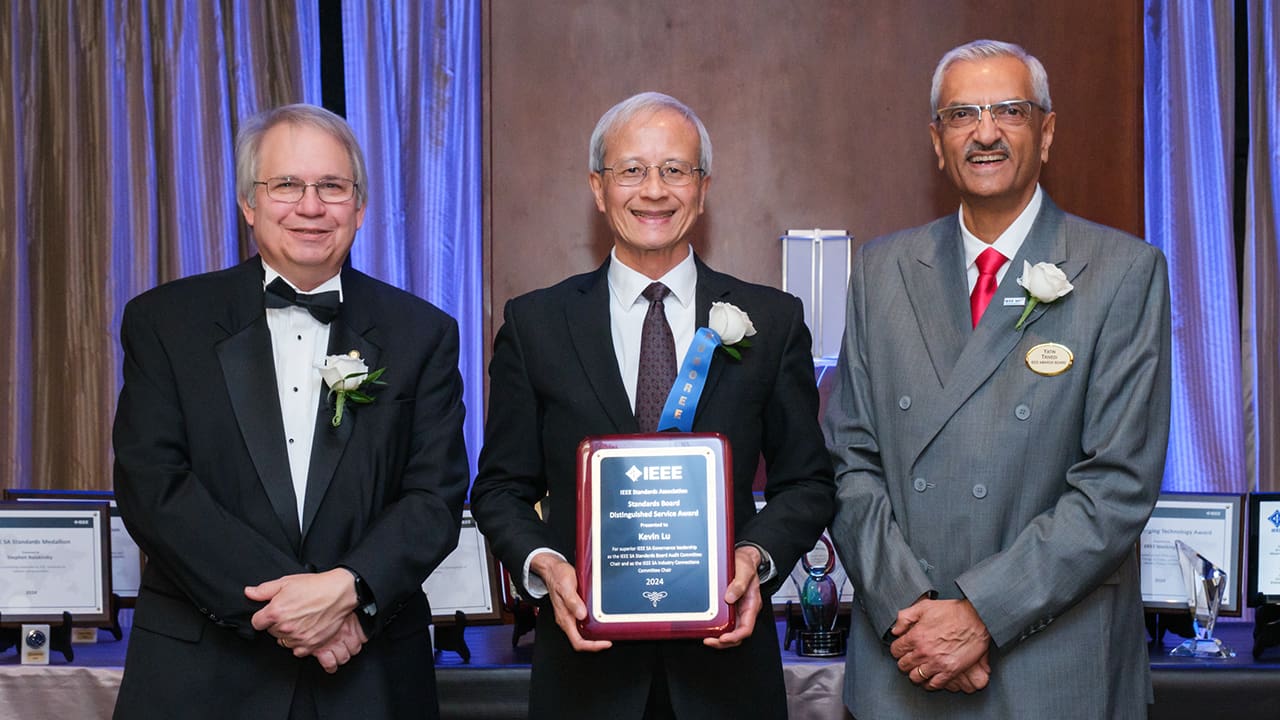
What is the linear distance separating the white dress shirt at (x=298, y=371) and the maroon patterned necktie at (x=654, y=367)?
0.57m

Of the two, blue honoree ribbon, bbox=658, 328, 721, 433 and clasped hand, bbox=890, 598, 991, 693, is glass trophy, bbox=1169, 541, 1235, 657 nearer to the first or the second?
clasped hand, bbox=890, 598, 991, 693

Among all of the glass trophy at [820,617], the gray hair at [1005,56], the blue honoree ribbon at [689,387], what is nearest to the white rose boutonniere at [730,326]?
the blue honoree ribbon at [689,387]

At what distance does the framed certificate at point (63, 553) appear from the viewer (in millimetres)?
2965

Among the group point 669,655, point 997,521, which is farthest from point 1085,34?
point 669,655

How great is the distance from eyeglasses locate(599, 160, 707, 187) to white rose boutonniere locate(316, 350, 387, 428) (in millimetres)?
561

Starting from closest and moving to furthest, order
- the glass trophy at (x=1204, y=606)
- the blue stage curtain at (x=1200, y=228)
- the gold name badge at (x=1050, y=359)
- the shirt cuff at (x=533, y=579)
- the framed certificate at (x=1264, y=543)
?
1. the shirt cuff at (x=533, y=579)
2. the gold name badge at (x=1050, y=359)
3. the glass trophy at (x=1204, y=606)
4. the framed certificate at (x=1264, y=543)
5. the blue stage curtain at (x=1200, y=228)

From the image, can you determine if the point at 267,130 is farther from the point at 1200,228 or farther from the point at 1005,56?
the point at 1200,228

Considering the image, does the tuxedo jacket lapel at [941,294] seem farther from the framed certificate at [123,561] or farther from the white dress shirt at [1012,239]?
the framed certificate at [123,561]

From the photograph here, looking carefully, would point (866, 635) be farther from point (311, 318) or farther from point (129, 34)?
point (129, 34)

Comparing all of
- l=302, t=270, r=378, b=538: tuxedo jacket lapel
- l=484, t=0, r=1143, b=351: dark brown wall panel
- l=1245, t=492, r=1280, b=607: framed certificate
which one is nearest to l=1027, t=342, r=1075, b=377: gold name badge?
l=302, t=270, r=378, b=538: tuxedo jacket lapel

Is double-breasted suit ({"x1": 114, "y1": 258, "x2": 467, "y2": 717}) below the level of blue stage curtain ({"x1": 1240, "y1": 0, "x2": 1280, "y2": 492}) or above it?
below

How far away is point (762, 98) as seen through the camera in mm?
3705

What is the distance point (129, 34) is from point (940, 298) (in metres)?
2.93

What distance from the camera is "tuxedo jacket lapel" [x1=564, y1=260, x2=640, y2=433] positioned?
2.09 metres
